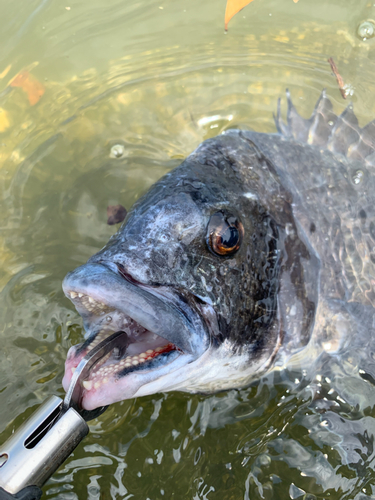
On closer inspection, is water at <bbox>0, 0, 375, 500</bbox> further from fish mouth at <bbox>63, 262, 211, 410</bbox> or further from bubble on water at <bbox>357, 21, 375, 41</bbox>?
fish mouth at <bbox>63, 262, 211, 410</bbox>

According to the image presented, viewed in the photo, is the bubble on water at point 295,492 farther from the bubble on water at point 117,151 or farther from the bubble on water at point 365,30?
the bubble on water at point 365,30

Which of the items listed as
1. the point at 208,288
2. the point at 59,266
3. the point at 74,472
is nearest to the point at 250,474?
the point at 74,472

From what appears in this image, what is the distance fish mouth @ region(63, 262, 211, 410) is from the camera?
1.77 m

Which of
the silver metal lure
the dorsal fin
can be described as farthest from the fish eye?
the dorsal fin

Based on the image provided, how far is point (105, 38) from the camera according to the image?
4.60m

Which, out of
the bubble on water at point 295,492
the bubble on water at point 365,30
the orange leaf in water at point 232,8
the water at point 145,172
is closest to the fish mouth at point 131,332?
the water at point 145,172

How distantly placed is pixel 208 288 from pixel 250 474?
136 cm

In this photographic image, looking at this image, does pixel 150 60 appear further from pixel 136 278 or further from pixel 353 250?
pixel 136 278

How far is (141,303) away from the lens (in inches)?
69.4

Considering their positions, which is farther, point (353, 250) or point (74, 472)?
point (353, 250)

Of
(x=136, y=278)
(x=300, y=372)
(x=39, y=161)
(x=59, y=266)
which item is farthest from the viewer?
(x=39, y=161)

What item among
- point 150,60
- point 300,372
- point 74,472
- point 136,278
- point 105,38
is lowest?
point 300,372

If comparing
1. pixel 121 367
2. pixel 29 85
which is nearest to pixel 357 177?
pixel 121 367

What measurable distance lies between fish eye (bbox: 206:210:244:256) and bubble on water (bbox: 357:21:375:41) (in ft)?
11.2
